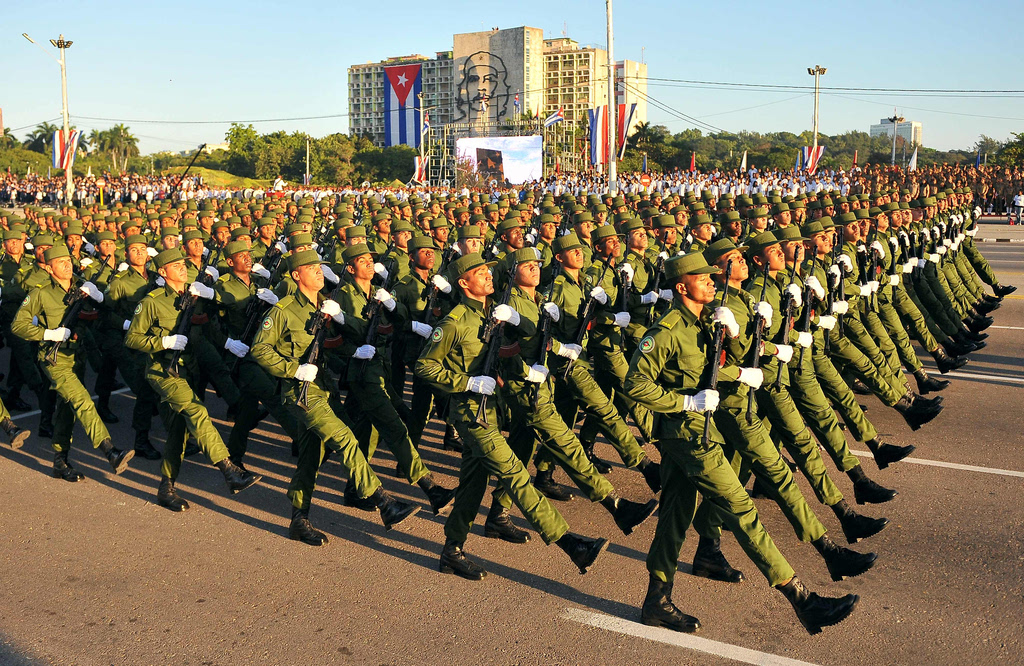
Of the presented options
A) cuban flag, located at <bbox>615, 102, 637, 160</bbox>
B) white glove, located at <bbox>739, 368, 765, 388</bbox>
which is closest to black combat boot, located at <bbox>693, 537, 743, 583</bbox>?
white glove, located at <bbox>739, 368, 765, 388</bbox>

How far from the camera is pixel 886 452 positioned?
684cm

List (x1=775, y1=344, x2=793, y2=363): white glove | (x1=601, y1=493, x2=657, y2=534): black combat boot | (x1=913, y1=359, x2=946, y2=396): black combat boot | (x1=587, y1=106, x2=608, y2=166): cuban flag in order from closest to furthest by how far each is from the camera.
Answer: (x1=775, y1=344, x2=793, y2=363): white glove
(x1=601, y1=493, x2=657, y2=534): black combat boot
(x1=913, y1=359, x2=946, y2=396): black combat boot
(x1=587, y1=106, x2=608, y2=166): cuban flag

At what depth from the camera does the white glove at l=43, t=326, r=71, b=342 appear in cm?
740

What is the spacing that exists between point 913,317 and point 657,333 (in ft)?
20.0

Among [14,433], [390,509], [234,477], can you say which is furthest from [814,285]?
[14,433]

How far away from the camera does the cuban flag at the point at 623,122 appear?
96.6 ft

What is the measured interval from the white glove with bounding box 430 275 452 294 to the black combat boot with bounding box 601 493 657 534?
2.63 meters

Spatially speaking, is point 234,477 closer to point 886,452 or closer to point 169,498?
point 169,498

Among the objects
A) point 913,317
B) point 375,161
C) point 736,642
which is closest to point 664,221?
point 913,317

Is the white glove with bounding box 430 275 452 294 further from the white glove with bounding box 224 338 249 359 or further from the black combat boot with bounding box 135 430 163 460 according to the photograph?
the black combat boot with bounding box 135 430 163 460

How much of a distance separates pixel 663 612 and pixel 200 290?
453 cm

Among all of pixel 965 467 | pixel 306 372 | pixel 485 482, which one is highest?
pixel 306 372

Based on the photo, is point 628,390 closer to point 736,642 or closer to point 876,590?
point 736,642

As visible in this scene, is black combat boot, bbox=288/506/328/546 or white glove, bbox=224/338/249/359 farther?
white glove, bbox=224/338/249/359
